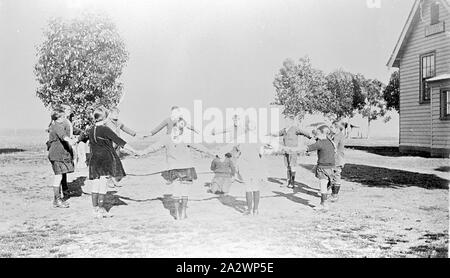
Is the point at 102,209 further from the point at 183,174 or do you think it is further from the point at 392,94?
the point at 392,94

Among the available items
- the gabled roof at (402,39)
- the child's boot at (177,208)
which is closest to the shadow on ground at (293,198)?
the child's boot at (177,208)

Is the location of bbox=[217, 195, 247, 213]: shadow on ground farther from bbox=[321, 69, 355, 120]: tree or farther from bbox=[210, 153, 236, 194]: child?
bbox=[321, 69, 355, 120]: tree

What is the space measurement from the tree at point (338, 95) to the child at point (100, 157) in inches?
1181

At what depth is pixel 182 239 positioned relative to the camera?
5102 mm

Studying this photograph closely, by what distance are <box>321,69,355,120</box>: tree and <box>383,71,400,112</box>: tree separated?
4.12 m

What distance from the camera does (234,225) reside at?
5.65 m

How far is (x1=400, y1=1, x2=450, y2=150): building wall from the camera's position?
47.9 feet

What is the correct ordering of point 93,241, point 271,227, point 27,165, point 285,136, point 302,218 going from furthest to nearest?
1. point 27,165
2. point 285,136
3. point 302,218
4. point 271,227
5. point 93,241

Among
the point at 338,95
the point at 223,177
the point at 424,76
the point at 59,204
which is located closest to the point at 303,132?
the point at 223,177

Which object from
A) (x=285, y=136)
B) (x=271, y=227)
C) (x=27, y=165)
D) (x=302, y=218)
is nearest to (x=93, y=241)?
(x=271, y=227)

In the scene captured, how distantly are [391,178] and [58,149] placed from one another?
7.96 m
